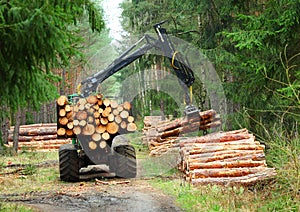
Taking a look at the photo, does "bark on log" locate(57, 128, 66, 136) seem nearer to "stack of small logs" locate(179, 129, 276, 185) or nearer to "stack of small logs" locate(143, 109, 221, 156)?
"stack of small logs" locate(179, 129, 276, 185)

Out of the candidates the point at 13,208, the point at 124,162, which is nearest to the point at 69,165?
the point at 124,162

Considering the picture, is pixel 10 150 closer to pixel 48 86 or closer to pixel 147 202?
pixel 147 202

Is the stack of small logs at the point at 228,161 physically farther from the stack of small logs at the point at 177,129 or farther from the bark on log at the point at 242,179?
the stack of small logs at the point at 177,129

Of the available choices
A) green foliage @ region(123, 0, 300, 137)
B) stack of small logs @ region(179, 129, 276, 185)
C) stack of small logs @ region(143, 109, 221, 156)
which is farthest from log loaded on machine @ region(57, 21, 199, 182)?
stack of small logs @ region(143, 109, 221, 156)

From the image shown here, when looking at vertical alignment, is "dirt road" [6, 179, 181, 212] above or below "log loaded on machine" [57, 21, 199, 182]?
below

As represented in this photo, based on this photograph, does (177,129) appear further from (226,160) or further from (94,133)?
(226,160)

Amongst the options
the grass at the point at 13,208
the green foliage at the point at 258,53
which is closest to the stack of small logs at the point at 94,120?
the green foliage at the point at 258,53

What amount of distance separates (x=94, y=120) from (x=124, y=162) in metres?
1.38

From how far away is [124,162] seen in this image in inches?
433

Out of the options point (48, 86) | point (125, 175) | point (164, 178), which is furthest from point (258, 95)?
point (48, 86)

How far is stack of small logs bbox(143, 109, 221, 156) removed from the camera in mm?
14578

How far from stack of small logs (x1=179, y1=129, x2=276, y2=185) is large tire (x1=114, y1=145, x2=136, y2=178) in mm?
1566

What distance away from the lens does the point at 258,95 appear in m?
12.2

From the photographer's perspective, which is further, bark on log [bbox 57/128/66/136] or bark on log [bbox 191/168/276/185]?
bark on log [bbox 57/128/66/136]
